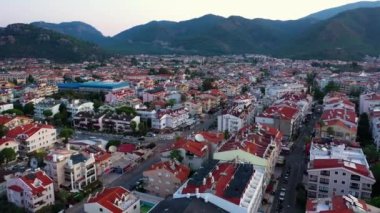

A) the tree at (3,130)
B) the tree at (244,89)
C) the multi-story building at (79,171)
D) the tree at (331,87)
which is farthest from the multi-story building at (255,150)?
the tree at (244,89)

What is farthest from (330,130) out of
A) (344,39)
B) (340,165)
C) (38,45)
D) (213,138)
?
(344,39)

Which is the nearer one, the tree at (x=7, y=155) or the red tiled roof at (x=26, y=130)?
the tree at (x=7, y=155)

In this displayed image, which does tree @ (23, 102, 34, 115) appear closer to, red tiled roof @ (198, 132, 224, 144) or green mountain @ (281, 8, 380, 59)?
red tiled roof @ (198, 132, 224, 144)

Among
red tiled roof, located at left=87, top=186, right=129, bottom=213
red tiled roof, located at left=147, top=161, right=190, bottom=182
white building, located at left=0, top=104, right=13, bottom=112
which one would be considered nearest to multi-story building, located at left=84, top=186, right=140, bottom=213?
red tiled roof, located at left=87, top=186, right=129, bottom=213

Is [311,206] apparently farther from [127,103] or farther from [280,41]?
[280,41]

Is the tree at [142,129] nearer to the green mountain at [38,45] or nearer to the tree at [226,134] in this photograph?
the tree at [226,134]
